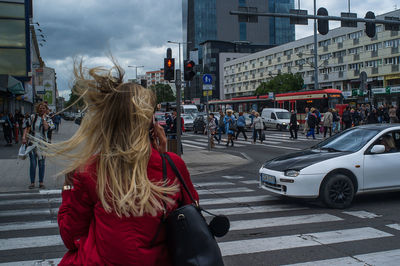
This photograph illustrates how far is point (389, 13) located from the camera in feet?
185

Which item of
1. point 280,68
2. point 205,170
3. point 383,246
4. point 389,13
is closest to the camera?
point 383,246

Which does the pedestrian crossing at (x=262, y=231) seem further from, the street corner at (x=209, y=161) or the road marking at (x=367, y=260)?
the street corner at (x=209, y=161)

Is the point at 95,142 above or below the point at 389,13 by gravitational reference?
below

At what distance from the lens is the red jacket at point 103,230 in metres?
1.84

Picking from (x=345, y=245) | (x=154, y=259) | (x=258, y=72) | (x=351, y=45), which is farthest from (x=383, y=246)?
(x=258, y=72)

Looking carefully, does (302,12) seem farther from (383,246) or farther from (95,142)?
(95,142)

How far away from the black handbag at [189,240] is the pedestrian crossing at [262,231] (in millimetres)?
2934

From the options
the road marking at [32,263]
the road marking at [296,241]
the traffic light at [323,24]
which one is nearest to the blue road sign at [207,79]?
the traffic light at [323,24]

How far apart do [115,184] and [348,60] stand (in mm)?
72005

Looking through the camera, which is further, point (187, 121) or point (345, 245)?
point (187, 121)

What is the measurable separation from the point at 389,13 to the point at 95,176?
6261 cm

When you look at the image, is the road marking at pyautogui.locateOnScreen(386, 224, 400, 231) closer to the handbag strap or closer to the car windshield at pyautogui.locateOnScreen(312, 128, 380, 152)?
the car windshield at pyautogui.locateOnScreen(312, 128, 380, 152)

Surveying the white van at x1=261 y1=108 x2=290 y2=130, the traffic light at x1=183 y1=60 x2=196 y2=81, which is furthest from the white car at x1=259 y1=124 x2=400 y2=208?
the white van at x1=261 y1=108 x2=290 y2=130

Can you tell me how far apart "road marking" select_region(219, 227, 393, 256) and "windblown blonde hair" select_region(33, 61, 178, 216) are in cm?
329
